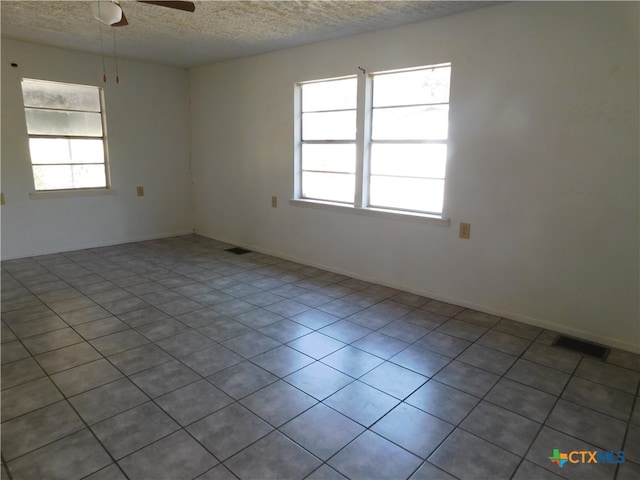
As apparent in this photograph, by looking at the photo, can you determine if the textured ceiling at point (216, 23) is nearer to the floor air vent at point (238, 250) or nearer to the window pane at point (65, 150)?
the window pane at point (65, 150)

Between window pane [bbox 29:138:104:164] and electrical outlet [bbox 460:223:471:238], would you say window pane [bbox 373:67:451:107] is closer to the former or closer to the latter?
electrical outlet [bbox 460:223:471:238]

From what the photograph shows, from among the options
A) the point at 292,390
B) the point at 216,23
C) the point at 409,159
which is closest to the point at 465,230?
the point at 409,159

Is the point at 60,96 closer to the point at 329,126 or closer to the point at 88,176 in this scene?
the point at 88,176

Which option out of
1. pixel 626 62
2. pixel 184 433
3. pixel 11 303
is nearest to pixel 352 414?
pixel 184 433

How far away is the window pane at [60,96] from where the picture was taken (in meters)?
4.83

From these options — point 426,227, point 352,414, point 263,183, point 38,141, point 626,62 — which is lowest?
point 352,414

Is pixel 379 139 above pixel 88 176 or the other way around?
above

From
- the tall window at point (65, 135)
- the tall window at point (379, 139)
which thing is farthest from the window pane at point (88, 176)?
the tall window at point (379, 139)

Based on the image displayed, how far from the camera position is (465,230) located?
140 inches

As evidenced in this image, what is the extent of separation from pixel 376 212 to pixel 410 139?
0.79 meters

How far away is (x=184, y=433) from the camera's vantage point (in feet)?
6.55

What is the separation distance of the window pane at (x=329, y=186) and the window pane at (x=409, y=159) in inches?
14.9

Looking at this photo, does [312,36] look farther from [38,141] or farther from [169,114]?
[38,141]

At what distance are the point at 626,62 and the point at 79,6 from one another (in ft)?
13.6
